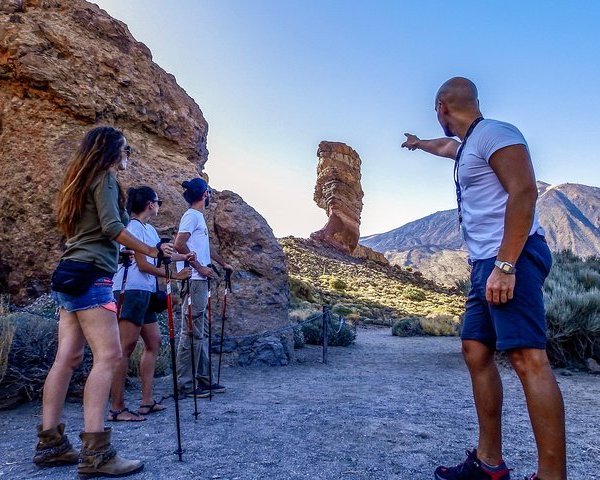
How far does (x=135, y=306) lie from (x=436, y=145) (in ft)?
9.02

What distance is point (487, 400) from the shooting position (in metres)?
2.55

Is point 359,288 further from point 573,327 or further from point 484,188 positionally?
point 484,188

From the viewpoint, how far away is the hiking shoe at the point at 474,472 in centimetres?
248

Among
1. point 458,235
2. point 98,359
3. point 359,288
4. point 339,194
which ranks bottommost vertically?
point 98,359

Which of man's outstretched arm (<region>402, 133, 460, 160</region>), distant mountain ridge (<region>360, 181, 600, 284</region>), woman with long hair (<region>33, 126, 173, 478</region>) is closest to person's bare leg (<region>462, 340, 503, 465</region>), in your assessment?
man's outstretched arm (<region>402, 133, 460, 160</region>)

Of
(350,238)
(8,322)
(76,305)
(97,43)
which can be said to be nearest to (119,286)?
(76,305)

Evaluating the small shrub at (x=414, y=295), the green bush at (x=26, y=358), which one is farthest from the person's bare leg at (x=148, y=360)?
the small shrub at (x=414, y=295)

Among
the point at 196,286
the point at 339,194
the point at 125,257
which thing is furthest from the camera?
the point at 339,194

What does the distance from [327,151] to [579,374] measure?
50.2 meters

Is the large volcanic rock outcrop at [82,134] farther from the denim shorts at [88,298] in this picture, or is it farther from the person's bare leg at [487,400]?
the person's bare leg at [487,400]

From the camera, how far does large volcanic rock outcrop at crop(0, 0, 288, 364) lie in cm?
707

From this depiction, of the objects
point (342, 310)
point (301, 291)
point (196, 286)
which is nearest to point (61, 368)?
point (196, 286)

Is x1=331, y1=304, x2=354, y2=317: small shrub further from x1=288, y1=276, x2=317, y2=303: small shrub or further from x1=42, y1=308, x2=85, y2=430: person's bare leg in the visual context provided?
x1=42, y1=308, x2=85, y2=430: person's bare leg

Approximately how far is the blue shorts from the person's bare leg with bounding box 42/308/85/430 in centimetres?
230
